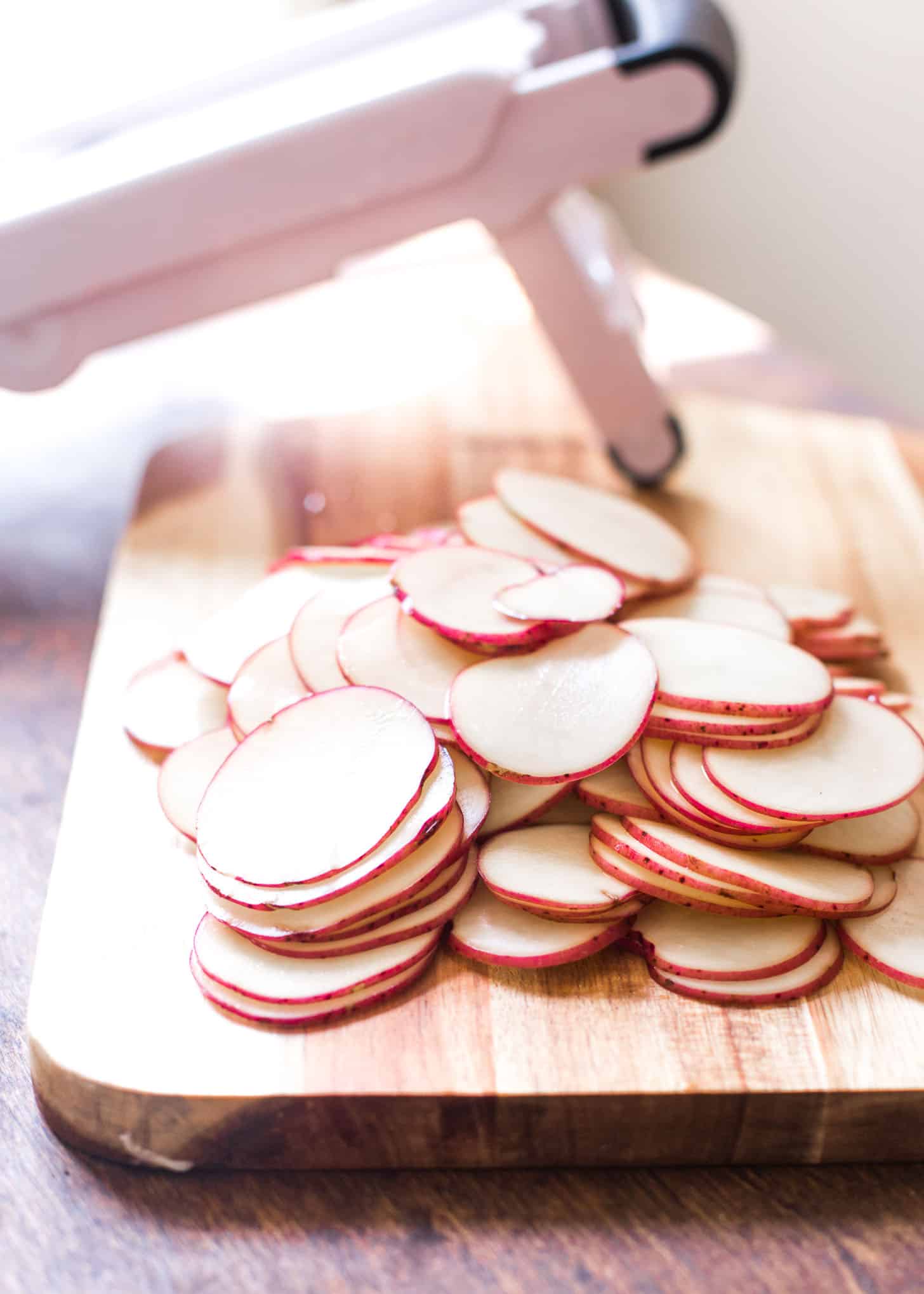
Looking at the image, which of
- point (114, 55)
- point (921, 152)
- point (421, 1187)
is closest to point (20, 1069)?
point (421, 1187)

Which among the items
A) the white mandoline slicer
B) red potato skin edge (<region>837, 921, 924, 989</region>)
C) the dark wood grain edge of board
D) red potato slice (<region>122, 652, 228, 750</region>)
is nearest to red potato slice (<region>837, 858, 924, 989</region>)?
red potato skin edge (<region>837, 921, 924, 989</region>)

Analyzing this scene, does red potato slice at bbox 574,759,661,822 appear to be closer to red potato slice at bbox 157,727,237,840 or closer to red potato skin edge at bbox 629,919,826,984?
red potato skin edge at bbox 629,919,826,984

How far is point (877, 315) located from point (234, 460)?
5.75 ft

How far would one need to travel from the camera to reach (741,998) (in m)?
0.96

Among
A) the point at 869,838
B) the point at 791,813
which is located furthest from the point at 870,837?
the point at 791,813

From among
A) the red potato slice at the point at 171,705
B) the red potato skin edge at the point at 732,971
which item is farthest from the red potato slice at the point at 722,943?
the red potato slice at the point at 171,705

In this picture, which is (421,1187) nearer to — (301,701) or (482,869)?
(482,869)

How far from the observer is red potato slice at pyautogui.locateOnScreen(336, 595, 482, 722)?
1.11 metres

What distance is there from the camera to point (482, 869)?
1007 mm

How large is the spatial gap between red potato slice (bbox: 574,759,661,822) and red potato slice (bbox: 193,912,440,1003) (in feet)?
0.55

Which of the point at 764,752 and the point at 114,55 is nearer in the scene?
the point at 764,752

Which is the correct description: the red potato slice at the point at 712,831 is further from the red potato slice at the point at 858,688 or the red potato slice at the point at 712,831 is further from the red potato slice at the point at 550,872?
the red potato slice at the point at 858,688

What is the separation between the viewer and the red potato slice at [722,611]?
4.20 ft

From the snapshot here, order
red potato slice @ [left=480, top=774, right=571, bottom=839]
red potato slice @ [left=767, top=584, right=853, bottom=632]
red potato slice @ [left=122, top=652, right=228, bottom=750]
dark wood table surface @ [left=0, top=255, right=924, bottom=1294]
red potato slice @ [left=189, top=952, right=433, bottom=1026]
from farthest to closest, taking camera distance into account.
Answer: red potato slice @ [left=767, top=584, right=853, bottom=632], red potato slice @ [left=122, top=652, right=228, bottom=750], red potato slice @ [left=480, top=774, right=571, bottom=839], red potato slice @ [left=189, top=952, right=433, bottom=1026], dark wood table surface @ [left=0, top=255, right=924, bottom=1294]
